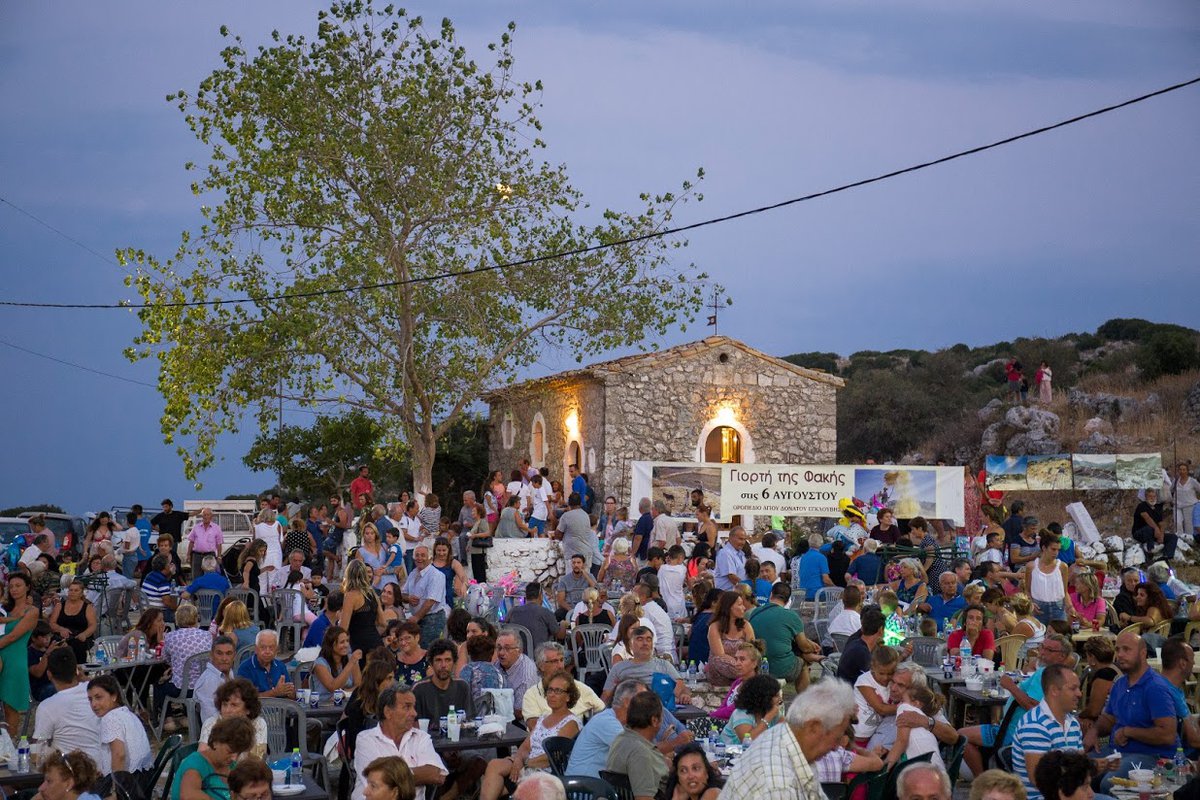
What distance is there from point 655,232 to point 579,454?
4.81 metres

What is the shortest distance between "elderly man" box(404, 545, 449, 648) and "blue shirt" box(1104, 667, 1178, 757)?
21.7 feet

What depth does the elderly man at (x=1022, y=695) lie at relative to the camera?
7648 mm

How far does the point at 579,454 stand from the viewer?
26.1 m

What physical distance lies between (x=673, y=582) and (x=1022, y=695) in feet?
20.9

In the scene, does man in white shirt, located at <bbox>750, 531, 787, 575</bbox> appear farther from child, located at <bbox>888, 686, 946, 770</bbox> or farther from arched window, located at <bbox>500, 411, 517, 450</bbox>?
arched window, located at <bbox>500, 411, 517, 450</bbox>

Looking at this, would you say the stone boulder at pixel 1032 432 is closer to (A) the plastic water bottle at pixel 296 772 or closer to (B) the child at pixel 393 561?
(B) the child at pixel 393 561

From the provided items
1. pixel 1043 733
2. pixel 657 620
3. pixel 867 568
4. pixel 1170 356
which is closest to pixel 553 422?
pixel 867 568

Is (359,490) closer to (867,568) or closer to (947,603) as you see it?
(867,568)

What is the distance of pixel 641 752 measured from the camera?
6359 mm

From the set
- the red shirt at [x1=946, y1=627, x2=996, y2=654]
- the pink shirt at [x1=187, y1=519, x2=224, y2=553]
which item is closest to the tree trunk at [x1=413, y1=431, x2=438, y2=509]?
the pink shirt at [x1=187, y1=519, x2=224, y2=553]

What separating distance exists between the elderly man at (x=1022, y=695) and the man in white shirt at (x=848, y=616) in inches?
116

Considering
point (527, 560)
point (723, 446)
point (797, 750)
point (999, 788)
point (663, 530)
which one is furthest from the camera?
point (723, 446)

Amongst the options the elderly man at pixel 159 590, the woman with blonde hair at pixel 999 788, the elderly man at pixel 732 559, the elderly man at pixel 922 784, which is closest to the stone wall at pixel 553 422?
the elderly man at pixel 732 559

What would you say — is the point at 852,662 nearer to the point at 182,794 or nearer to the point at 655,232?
the point at 182,794
